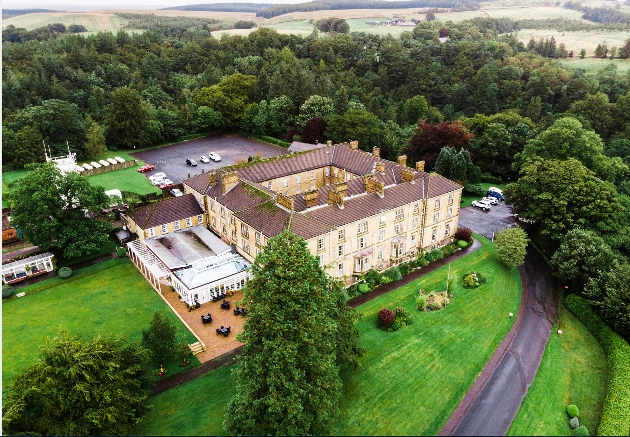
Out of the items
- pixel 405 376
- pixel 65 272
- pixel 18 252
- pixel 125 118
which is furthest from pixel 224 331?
pixel 125 118

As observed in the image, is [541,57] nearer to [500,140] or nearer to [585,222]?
[500,140]

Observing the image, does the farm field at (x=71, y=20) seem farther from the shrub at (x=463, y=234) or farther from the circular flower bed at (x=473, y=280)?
the circular flower bed at (x=473, y=280)

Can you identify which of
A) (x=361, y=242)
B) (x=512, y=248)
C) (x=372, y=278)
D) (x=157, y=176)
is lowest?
(x=157, y=176)

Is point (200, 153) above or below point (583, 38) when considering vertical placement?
below

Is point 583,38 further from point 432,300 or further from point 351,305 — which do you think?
point 351,305

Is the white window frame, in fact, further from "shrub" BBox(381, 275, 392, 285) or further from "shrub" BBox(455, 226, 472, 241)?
"shrub" BBox(455, 226, 472, 241)
